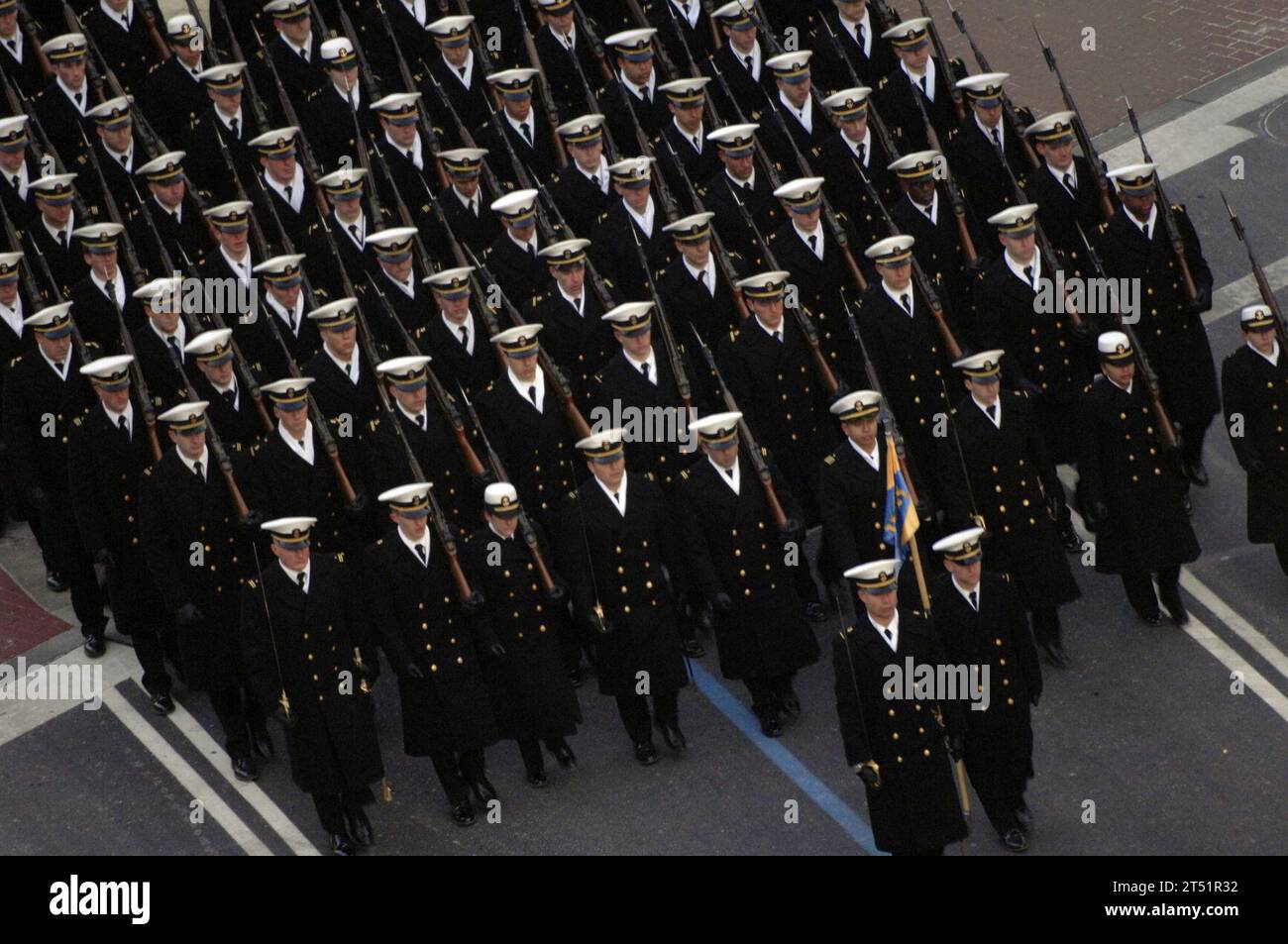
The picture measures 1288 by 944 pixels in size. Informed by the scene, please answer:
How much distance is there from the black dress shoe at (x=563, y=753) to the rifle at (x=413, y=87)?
14.1 feet

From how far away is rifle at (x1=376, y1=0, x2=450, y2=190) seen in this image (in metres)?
16.8

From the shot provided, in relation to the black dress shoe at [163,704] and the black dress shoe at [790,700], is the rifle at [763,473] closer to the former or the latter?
the black dress shoe at [790,700]

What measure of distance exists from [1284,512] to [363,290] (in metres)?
5.70

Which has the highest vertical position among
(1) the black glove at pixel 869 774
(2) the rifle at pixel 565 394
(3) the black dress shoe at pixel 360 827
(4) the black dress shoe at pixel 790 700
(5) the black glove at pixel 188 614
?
(2) the rifle at pixel 565 394

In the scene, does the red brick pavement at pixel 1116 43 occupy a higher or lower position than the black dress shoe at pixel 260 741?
higher

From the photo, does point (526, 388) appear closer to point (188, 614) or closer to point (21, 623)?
point (188, 614)

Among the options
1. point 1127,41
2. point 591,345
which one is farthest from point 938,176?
point 1127,41

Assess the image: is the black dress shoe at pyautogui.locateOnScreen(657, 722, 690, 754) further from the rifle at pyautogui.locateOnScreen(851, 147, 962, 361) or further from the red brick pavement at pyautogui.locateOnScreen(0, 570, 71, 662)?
the red brick pavement at pyautogui.locateOnScreen(0, 570, 71, 662)

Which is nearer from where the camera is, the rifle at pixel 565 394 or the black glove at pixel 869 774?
the black glove at pixel 869 774

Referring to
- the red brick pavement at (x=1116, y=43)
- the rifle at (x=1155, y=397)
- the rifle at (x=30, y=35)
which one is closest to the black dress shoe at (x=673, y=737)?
Answer: the rifle at (x=1155, y=397)

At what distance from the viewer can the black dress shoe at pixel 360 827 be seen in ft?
44.2

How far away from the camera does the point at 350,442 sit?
47.5ft

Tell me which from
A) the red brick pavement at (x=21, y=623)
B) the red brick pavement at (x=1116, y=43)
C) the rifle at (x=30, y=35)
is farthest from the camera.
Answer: the red brick pavement at (x=1116, y=43)
